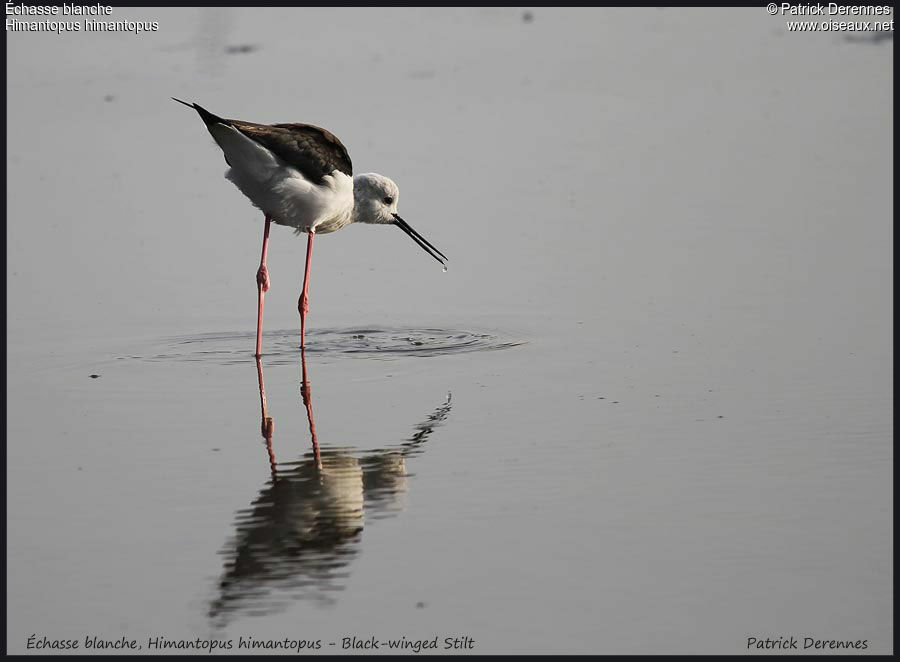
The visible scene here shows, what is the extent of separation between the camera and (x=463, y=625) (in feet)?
16.5

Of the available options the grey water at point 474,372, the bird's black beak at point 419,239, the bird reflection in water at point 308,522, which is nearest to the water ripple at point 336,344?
the grey water at point 474,372

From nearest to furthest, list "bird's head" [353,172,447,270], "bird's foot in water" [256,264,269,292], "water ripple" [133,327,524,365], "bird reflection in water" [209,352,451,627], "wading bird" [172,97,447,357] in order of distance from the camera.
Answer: "bird reflection in water" [209,352,451,627]
"water ripple" [133,327,524,365]
"wading bird" [172,97,447,357]
"bird's foot in water" [256,264,269,292]
"bird's head" [353,172,447,270]

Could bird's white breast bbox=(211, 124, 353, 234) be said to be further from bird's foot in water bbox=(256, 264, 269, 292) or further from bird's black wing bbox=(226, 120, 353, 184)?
bird's foot in water bbox=(256, 264, 269, 292)

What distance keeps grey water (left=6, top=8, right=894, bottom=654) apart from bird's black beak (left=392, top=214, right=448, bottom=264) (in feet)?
0.60

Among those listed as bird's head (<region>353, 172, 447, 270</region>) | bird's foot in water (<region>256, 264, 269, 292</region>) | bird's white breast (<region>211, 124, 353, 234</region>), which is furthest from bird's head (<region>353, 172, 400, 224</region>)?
bird's foot in water (<region>256, 264, 269, 292</region>)

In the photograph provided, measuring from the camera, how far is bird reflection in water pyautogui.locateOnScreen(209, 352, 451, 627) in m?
5.29

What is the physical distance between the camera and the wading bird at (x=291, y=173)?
9.09 metres

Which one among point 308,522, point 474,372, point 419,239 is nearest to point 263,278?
point 419,239

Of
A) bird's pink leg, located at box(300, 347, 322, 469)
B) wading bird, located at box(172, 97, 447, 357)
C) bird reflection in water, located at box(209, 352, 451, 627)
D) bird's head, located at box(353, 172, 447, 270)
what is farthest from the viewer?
bird's head, located at box(353, 172, 447, 270)

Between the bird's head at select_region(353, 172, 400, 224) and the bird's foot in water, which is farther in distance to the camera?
the bird's head at select_region(353, 172, 400, 224)

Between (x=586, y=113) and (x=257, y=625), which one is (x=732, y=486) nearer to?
(x=257, y=625)

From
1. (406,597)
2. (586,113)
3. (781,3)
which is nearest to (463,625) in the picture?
(406,597)

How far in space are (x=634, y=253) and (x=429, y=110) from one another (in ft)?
20.4

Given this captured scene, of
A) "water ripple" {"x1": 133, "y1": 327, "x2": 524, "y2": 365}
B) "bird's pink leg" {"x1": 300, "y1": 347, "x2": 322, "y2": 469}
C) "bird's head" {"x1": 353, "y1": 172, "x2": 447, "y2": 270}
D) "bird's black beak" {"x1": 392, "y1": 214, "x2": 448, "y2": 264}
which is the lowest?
"bird's pink leg" {"x1": 300, "y1": 347, "x2": 322, "y2": 469}
